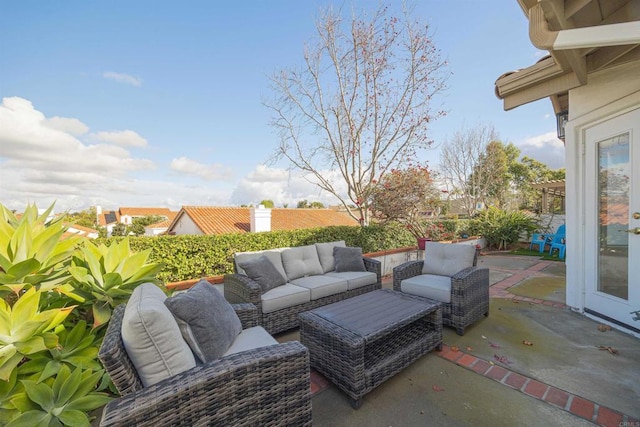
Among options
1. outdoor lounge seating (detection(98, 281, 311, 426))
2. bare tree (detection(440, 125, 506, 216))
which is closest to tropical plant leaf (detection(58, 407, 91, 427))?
outdoor lounge seating (detection(98, 281, 311, 426))

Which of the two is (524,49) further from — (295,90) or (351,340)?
(351,340)

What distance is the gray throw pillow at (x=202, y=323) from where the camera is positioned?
1668 millimetres

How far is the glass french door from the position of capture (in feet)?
9.28

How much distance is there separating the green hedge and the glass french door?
160 inches

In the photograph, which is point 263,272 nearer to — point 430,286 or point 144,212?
point 430,286

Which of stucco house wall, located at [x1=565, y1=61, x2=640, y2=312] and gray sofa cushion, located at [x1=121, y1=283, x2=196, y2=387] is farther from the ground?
stucco house wall, located at [x1=565, y1=61, x2=640, y2=312]

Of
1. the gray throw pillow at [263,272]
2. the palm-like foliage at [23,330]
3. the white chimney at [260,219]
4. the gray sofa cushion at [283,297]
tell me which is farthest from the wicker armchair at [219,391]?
the white chimney at [260,219]

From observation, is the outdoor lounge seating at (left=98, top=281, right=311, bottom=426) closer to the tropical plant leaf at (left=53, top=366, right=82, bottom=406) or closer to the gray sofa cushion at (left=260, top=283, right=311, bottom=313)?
the tropical plant leaf at (left=53, top=366, right=82, bottom=406)

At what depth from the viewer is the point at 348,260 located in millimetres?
4262

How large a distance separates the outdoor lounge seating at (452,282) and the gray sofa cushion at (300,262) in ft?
4.18

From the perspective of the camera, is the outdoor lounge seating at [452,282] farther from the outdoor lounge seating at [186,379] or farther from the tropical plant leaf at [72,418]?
the tropical plant leaf at [72,418]

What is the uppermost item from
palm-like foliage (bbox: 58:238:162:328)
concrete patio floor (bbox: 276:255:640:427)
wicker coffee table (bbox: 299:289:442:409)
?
palm-like foliage (bbox: 58:238:162:328)

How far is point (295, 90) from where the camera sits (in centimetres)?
691

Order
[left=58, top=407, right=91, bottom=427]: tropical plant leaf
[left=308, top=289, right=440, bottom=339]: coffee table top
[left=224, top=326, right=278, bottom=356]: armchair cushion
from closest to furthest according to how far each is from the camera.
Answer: [left=58, top=407, right=91, bottom=427]: tropical plant leaf, [left=224, top=326, right=278, bottom=356]: armchair cushion, [left=308, top=289, right=440, bottom=339]: coffee table top
